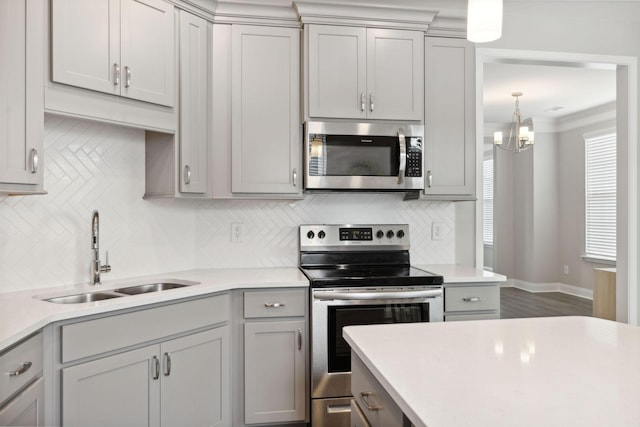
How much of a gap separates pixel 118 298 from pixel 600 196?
6463mm

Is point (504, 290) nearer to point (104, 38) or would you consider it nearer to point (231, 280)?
point (231, 280)

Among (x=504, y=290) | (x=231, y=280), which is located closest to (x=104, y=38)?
(x=231, y=280)

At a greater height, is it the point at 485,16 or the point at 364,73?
the point at 364,73

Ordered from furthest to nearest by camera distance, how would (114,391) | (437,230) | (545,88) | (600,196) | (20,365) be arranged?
(600,196) → (545,88) → (437,230) → (114,391) → (20,365)

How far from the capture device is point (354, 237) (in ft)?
10.6

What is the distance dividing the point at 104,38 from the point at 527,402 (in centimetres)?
231

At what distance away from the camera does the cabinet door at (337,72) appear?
2914 mm

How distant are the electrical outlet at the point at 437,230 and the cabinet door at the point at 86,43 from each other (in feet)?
7.23

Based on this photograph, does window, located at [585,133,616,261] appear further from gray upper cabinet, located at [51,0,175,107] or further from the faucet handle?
the faucet handle

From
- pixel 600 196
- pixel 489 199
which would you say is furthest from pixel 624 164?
pixel 489 199

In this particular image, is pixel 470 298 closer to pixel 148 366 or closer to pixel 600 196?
pixel 148 366

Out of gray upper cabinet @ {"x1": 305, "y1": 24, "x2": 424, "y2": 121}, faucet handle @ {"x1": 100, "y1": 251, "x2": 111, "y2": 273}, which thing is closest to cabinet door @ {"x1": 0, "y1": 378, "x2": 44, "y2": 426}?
faucet handle @ {"x1": 100, "y1": 251, "x2": 111, "y2": 273}

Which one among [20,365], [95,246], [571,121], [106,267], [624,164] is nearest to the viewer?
[20,365]

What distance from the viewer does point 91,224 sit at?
2.52 metres
